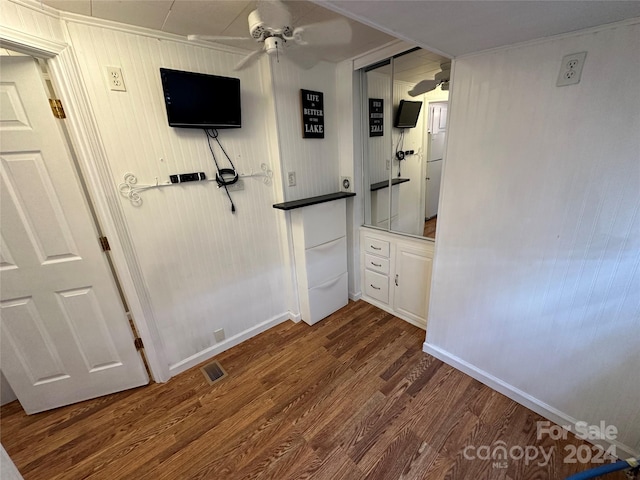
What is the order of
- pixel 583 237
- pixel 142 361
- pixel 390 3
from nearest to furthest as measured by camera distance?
1. pixel 390 3
2. pixel 583 237
3. pixel 142 361

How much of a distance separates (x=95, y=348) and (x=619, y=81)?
3.07 meters

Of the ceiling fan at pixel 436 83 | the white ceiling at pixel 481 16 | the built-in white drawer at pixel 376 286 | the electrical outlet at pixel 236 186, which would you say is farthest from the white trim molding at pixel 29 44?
the built-in white drawer at pixel 376 286

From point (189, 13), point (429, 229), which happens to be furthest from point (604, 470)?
point (189, 13)

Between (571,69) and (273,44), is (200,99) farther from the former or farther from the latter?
(571,69)

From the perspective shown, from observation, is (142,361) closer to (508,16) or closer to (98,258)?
(98,258)

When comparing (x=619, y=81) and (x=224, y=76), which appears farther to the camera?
(x=224, y=76)

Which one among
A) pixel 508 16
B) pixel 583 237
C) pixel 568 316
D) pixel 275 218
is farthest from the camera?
pixel 275 218

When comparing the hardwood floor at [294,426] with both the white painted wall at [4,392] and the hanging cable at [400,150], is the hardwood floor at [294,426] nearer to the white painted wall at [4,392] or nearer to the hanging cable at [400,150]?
the white painted wall at [4,392]

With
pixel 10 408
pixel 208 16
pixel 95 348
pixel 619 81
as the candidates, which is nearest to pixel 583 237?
pixel 619 81

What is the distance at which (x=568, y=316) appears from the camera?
134 centimetres

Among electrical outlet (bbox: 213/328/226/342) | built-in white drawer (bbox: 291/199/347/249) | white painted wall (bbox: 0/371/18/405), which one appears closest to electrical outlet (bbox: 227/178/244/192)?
built-in white drawer (bbox: 291/199/347/249)

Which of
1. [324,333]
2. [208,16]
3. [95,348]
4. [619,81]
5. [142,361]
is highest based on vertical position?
[208,16]

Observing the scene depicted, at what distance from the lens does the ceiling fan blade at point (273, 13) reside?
1.15m

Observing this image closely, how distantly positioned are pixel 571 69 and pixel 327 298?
7.07 feet
